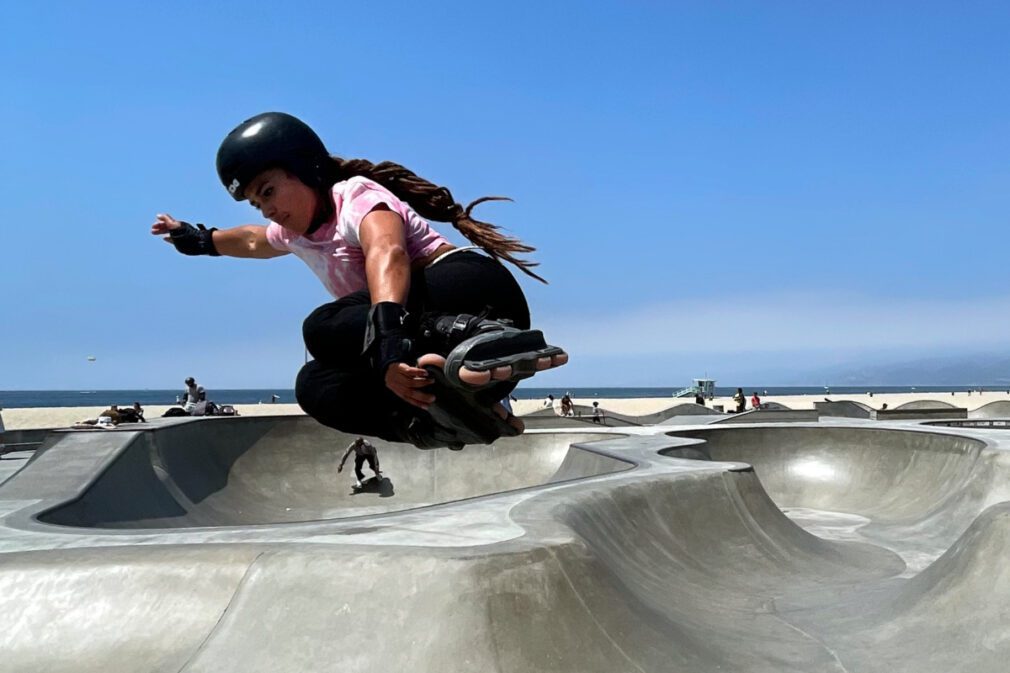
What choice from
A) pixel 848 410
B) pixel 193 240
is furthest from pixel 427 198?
pixel 848 410

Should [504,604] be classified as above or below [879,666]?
above

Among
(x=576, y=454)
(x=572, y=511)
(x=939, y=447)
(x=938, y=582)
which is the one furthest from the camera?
(x=939, y=447)

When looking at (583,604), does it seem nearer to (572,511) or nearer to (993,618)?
(572,511)

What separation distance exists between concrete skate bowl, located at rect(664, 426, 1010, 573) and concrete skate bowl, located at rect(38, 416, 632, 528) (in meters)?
3.14

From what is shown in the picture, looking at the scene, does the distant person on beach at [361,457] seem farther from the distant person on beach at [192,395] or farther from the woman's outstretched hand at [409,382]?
the woman's outstretched hand at [409,382]

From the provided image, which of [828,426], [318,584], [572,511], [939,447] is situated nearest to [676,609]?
[572,511]

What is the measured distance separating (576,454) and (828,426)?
622 cm

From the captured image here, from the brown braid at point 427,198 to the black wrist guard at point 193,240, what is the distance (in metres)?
0.95

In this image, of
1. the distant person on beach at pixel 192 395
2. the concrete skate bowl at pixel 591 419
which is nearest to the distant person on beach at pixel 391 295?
the concrete skate bowl at pixel 591 419

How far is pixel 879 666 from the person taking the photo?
4.86 m

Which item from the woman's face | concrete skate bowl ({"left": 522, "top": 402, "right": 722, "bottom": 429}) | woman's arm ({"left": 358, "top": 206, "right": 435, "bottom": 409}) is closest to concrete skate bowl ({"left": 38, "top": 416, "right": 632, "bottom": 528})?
concrete skate bowl ({"left": 522, "top": 402, "right": 722, "bottom": 429})

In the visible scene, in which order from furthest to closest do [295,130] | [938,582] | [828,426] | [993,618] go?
[828,426], [938,582], [993,618], [295,130]

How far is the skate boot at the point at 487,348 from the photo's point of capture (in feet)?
7.33

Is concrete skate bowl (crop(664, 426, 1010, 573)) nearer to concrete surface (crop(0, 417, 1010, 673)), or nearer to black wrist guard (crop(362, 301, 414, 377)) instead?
concrete surface (crop(0, 417, 1010, 673))
